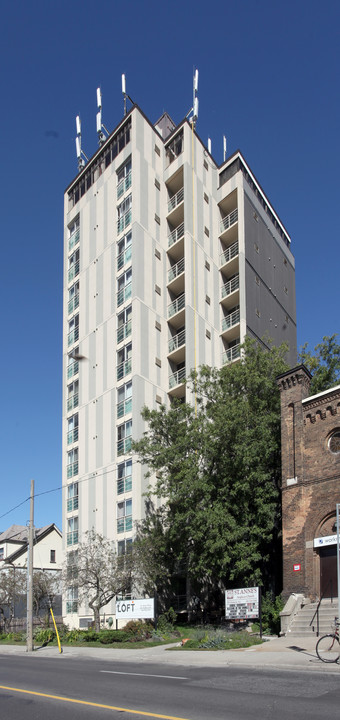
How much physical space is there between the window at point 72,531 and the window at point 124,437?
7036 millimetres

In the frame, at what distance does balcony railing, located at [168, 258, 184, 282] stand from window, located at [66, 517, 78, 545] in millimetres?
18030

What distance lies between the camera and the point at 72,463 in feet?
156

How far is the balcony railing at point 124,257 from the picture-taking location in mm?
45938

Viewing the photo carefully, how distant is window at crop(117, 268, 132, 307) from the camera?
4516 centimetres

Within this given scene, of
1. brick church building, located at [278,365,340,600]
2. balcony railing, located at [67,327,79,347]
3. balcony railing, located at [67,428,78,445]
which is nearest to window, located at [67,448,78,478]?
balcony railing, located at [67,428,78,445]

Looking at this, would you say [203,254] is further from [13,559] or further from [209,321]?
[13,559]

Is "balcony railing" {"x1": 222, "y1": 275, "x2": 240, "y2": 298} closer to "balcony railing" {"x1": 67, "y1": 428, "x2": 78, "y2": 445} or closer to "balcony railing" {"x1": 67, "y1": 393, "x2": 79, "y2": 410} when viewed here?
"balcony railing" {"x1": 67, "y1": 393, "x2": 79, "y2": 410}

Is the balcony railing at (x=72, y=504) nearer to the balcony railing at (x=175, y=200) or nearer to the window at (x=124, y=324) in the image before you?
the window at (x=124, y=324)

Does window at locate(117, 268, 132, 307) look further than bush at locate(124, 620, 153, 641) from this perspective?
Yes

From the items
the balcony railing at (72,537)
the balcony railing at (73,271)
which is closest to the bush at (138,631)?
the balcony railing at (72,537)

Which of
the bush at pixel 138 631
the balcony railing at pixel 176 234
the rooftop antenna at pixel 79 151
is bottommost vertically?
the bush at pixel 138 631

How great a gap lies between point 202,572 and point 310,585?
22.2 ft

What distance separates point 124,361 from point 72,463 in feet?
29.3

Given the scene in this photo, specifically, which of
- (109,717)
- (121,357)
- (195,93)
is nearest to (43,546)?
(121,357)
